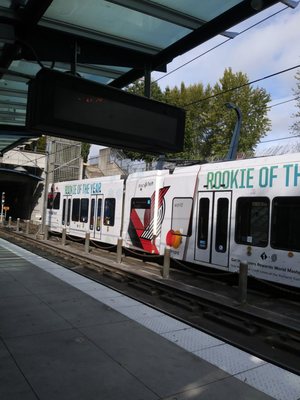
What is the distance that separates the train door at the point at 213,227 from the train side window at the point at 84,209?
9393 mm

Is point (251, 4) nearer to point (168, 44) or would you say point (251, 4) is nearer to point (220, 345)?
point (168, 44)

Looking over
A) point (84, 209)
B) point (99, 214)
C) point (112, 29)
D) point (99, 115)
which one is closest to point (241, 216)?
point (99, 115)

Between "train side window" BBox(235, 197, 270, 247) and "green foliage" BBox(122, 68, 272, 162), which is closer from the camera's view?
"train side window" BBox(235, 197, 270, 247)

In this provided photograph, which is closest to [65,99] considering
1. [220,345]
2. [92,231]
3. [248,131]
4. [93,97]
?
[93,97]

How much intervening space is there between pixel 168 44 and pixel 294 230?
17.1 ft

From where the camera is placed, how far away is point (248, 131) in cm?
4303

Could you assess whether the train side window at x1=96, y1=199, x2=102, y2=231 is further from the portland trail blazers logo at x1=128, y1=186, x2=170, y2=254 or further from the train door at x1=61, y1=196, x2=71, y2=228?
the train door at x1=61, y1=196, x2=71, y2=228

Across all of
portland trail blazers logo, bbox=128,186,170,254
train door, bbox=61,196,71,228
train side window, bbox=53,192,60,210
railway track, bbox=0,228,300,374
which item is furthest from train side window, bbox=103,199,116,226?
train side window, bbox=53,192,60,210

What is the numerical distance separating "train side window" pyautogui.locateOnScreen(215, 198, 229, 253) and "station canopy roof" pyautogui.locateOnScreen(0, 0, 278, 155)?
5.44 metres

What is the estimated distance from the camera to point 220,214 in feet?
36.7

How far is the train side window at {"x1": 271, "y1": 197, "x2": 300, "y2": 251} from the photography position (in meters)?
9.09

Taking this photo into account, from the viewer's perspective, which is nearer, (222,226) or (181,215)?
(222,226)

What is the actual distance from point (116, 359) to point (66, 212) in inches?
728

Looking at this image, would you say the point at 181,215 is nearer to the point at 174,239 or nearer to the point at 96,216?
the point at 174,239
